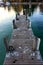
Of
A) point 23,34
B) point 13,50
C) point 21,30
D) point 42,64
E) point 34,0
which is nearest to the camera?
point 42,64

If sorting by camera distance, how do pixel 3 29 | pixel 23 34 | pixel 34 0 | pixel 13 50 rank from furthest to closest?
pixel 34 0
pixel 3 29
pixel 23 34
pixel 13 50

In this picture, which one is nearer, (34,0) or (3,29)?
(3,29)

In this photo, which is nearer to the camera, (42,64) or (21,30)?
(42,64)

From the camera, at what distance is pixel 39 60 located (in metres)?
10.7

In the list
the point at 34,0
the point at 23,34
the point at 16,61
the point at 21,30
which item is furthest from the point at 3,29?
the point at 34,0

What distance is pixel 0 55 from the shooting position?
1442 cm

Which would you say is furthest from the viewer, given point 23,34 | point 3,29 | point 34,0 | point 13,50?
point 34,0

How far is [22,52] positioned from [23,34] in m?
5.03

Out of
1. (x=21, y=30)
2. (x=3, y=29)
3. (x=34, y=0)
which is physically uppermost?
(x=21, y=30)

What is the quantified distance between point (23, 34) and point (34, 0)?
5496 cm

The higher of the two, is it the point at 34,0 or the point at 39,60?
the point at 39,60

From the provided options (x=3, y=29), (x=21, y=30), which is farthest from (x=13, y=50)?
(x=3, y=29)

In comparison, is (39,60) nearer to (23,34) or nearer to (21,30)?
(23,34)

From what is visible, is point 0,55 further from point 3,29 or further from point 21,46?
point 3,29
